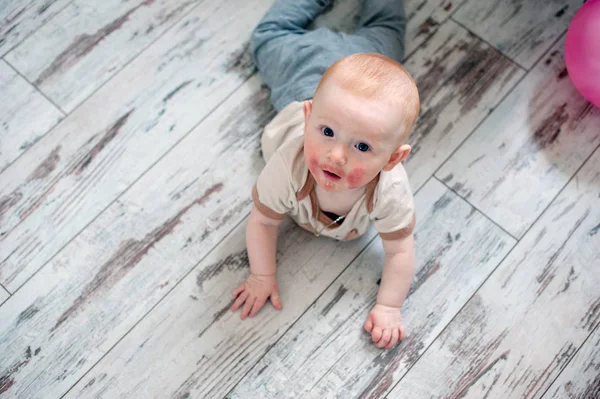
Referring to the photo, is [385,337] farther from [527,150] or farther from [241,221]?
[527,150]

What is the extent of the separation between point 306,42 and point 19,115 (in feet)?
1.78

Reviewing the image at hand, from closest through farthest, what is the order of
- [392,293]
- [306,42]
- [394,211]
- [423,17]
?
[394,211] < [392,293] < [306,42] < [423,17]

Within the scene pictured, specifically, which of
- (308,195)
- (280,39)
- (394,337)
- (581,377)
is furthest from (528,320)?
(280,39)

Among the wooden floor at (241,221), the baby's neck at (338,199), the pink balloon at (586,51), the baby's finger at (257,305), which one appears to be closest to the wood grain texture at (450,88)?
the wooden floor at (241,221)

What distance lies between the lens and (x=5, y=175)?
1.06 meters

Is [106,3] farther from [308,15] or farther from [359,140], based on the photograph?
[359,140]

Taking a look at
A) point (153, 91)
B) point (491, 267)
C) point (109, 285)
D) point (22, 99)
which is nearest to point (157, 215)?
point (109, 285)

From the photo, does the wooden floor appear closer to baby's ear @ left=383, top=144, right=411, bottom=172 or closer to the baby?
the baby

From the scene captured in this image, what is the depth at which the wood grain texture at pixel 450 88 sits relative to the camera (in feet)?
3.62

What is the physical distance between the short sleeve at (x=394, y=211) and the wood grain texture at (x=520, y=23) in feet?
1.58

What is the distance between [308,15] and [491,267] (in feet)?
1.88

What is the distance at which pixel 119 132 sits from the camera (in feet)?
3.60

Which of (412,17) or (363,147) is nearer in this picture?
(363,147)

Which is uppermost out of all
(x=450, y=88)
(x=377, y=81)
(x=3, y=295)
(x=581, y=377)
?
(x=377, y=81)
